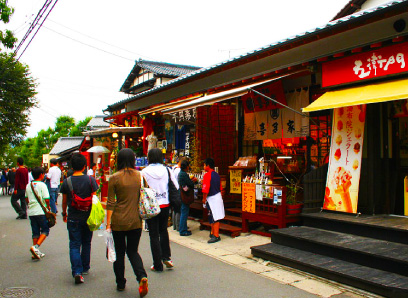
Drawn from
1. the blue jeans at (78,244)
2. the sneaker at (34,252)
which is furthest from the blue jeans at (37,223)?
the blue jeans at (78,244)

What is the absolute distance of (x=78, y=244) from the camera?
584 centimetres

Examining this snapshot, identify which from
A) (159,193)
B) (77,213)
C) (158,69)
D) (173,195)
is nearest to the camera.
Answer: (77,213)

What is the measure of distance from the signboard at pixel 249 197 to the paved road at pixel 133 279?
2041 mm

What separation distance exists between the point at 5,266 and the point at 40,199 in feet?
A: 4.63

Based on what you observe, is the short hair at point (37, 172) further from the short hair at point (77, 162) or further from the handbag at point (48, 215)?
the short hair at point (77, 162)

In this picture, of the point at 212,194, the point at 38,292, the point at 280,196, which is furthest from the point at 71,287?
the point at 280,196

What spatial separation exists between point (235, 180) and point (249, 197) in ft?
5.74

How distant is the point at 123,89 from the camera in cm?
3375

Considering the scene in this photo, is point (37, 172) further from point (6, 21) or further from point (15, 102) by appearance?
point (15, 102)

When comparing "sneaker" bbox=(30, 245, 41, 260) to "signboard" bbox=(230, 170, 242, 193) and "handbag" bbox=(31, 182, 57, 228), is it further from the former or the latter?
"signboard" bbox=(230, 170, 242, 193)

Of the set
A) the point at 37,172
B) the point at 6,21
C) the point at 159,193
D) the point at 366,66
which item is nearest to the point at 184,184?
the point at 159,193

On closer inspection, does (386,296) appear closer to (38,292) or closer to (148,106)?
(38,292)

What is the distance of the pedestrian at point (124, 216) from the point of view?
16.7 ft

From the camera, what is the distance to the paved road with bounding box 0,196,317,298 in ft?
17.3
